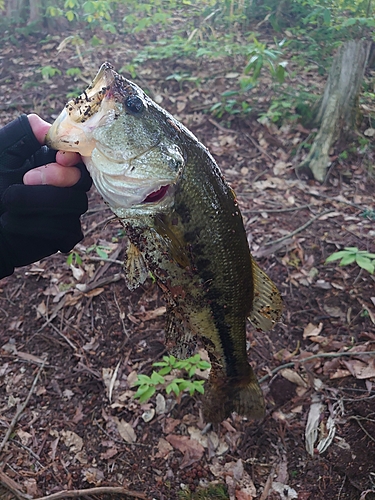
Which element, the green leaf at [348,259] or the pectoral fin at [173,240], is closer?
the pectoral fin at [173,240]

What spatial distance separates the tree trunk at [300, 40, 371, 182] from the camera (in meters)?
4.98

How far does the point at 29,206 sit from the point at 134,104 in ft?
2.32

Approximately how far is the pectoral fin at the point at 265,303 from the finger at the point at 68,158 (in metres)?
1.05

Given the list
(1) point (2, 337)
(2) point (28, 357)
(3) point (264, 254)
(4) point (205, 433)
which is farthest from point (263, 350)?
(1) point (2, 337)

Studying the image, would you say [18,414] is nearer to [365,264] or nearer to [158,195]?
[158,195]

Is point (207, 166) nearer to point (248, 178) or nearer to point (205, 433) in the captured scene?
point (205, 433)

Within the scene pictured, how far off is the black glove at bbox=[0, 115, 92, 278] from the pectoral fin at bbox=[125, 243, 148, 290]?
0.37 m

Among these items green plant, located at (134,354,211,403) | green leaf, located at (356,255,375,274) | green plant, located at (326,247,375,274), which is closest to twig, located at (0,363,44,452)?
green plant, located at (134,354,211,403)

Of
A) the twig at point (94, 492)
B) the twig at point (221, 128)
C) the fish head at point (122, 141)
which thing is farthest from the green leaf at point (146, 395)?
the twig at point (221, 128)

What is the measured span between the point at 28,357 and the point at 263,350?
6.44 feet

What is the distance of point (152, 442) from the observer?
286 cm

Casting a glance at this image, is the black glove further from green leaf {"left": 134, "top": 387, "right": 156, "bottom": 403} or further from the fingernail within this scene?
green leaf {"left": 134, "top": 387, "right": 156, "bottom": 403}

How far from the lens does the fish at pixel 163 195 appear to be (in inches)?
65.9

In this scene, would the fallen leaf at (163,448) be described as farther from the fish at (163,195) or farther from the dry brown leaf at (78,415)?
the fish at (163,195)
